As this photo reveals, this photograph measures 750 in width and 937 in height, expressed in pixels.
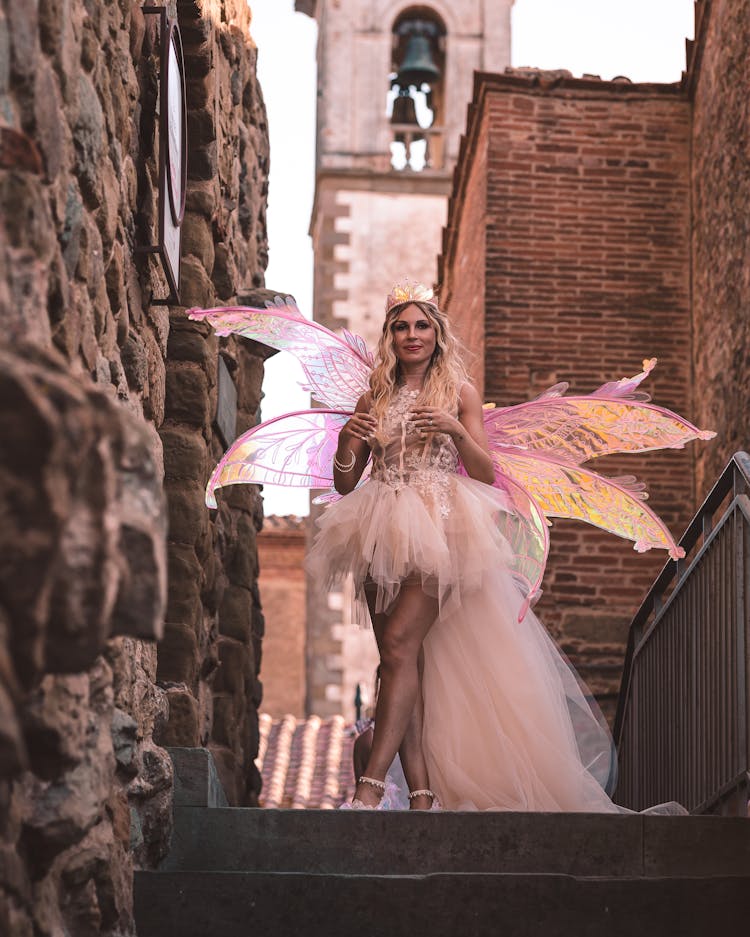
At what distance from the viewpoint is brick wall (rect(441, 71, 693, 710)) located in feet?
41.2

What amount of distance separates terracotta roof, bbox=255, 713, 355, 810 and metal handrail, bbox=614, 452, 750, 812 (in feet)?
31.2

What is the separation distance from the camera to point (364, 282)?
30438 mm

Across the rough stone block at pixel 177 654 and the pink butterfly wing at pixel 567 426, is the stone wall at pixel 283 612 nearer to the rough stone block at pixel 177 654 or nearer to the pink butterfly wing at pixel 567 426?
the pink butterfly wing at pixel 567 426

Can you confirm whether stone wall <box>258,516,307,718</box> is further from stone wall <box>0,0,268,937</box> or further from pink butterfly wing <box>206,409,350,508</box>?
pink butterfly wing <box>206,409,350,508</box>

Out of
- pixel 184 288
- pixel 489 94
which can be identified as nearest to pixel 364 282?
pixel 489 94

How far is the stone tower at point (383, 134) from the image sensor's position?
99.9ft

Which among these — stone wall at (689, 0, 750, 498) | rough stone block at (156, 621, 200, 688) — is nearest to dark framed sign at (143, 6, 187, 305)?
rough stone block at (156, 621, 200, 688)

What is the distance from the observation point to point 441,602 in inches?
240

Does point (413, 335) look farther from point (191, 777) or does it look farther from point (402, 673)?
point (191, 777)

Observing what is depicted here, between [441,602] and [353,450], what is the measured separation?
2.32 ft

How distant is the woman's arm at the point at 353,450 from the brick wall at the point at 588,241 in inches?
240

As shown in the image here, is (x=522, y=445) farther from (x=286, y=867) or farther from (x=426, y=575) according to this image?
(x=286, y=867)

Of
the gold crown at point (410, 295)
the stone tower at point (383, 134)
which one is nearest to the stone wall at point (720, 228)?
the gold crown at point (410, 295)

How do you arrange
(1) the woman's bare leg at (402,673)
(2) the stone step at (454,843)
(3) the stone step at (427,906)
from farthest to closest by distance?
(1) the woman's bare leg at (402,673) → (2) the stone step at (454,843) → (3) the stone step at (427,906)
